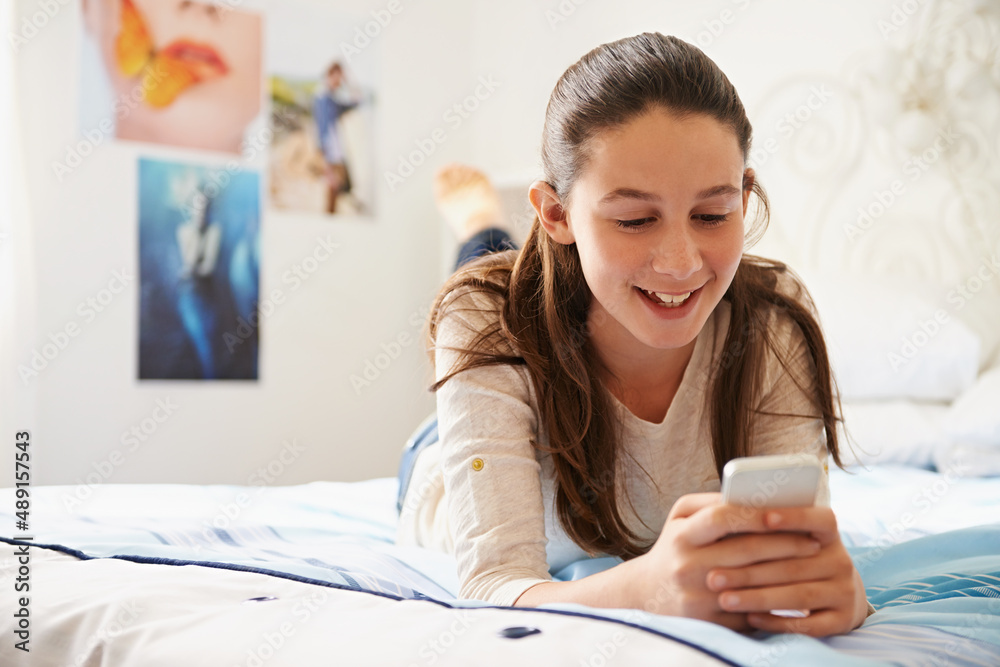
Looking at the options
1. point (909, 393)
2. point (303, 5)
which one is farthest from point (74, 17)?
point (909, 393)

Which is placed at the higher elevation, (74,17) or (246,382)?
(74,17)

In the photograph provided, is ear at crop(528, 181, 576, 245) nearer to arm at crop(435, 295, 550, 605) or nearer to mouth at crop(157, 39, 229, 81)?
arm at crop(435, 295, 550, 605)

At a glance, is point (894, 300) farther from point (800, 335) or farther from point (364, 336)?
point (364, 336)

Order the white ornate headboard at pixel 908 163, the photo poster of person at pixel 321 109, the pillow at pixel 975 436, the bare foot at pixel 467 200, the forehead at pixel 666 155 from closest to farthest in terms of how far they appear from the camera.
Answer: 1. the forehead at pixel 666 155
2. the pillow at pixel 975 436
3. the white ornate headboard at pixel 908 163
4. the bare foot at pixel 467 200
5. the photo poster of person at pixel 321 109

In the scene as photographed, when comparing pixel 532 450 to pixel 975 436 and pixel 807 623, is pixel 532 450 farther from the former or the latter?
pixel 975 436

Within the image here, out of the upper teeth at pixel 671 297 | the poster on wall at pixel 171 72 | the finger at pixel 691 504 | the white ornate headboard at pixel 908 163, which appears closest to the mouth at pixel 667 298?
the upper teeth at pixel 671 297

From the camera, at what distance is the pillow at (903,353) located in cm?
193

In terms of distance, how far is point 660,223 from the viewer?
849mm

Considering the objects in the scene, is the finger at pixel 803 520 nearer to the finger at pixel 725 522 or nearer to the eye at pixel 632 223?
the finger at pixel 725 522

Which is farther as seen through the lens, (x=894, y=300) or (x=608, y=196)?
(x=894, y=300)

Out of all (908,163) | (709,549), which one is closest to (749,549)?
(709,549)

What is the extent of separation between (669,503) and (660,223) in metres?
0.37

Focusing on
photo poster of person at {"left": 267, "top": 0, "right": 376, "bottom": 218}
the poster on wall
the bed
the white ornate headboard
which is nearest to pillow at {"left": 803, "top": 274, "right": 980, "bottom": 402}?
the white ornate headboard

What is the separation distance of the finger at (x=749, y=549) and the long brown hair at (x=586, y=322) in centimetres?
30
